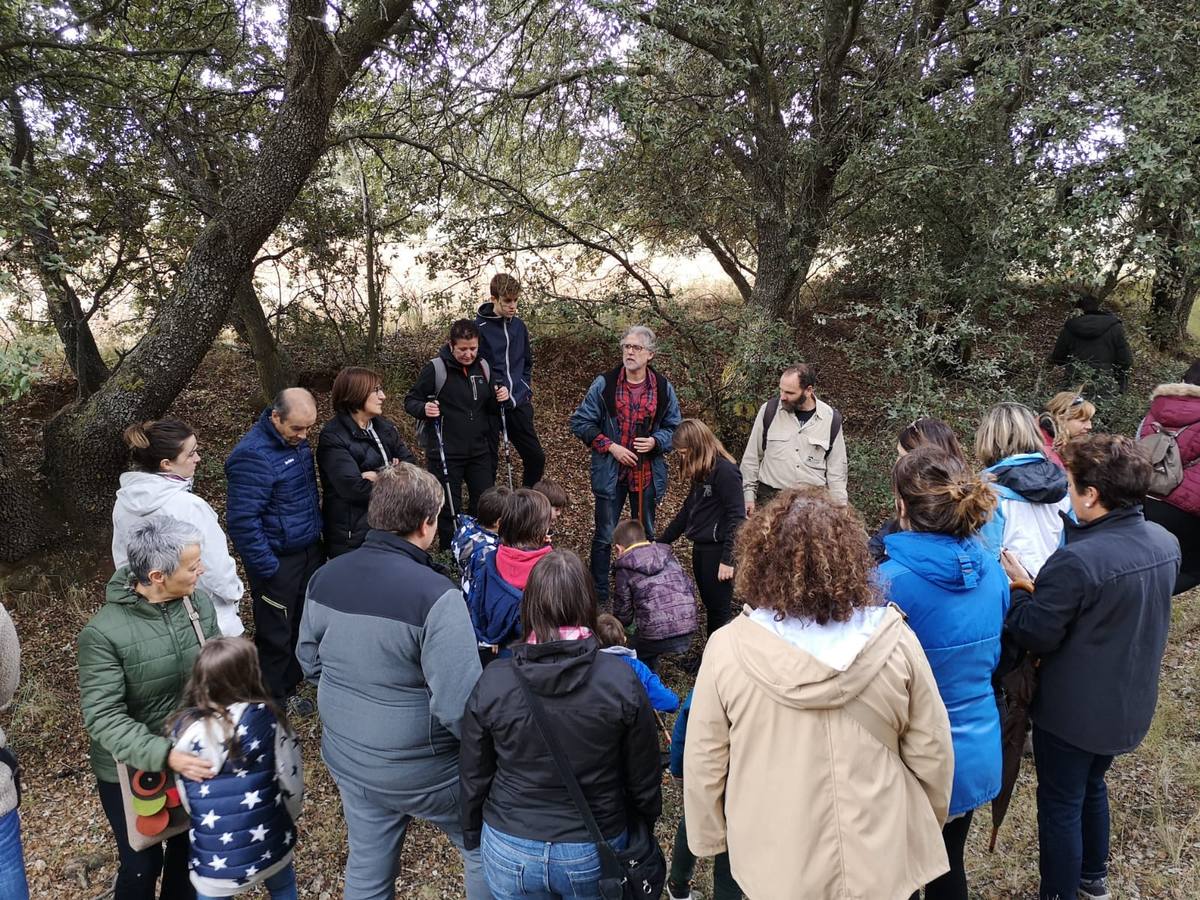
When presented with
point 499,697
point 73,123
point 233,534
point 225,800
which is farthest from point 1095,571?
point 73,123

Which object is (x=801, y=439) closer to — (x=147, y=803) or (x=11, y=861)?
(x=147, y=803)

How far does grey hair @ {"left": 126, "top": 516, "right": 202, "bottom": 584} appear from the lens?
92.7 inches

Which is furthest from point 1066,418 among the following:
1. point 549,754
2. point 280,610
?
point 280,610

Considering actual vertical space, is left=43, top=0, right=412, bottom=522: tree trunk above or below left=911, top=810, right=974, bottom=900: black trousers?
above

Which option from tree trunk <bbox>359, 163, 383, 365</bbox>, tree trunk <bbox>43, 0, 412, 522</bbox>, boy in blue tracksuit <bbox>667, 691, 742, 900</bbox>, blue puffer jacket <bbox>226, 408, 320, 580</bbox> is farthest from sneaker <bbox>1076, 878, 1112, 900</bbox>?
tree trunk <bbox>359, 163, 383, 365</bbox>

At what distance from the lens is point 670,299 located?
280 inches

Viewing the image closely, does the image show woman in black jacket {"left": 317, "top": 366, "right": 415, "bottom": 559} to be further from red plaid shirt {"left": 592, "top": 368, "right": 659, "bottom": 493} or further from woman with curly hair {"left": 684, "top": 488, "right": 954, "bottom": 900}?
woman with curly hair {"left": 684, "top": 488, "right": 954, "bottom": 900}

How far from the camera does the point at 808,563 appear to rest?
1.83 meters

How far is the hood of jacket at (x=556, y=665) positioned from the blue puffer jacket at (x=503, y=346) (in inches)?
131

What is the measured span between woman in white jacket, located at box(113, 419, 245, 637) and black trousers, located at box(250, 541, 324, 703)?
526 mm

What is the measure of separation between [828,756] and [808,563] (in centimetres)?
48

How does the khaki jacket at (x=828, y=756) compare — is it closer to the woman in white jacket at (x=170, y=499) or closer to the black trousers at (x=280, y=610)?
the woman in white jacket at (x=170, y=499)

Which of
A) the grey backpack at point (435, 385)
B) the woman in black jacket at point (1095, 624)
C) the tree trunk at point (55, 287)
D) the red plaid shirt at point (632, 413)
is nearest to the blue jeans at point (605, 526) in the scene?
the red plaid shirt at point (632, 413)

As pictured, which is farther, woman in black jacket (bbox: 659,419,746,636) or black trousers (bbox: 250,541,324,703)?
woman in black jacket (bbox: 659,419,746,636)
